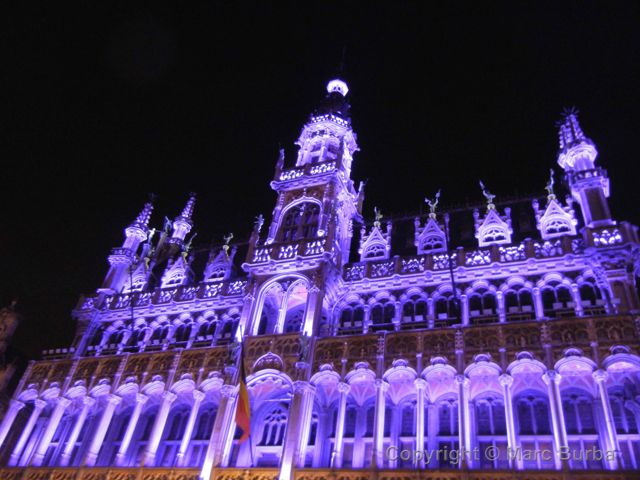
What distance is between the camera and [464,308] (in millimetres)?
30484

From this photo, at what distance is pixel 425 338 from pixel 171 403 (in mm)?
14165

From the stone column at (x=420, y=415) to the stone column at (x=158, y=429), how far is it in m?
13.4

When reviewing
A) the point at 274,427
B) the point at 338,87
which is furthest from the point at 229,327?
the point at 338,87

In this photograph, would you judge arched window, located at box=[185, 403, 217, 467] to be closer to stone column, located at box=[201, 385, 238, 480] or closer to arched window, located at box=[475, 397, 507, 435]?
stone column, located at box=[201, 385, 238, 480]

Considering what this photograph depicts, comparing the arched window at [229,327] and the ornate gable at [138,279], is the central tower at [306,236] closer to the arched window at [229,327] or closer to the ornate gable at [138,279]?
the arched window at [229,327]

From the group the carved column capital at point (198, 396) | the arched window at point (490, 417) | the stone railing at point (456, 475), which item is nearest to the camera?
the stone railing at point (456, 475)

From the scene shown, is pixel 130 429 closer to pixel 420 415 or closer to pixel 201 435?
pixel 201 435

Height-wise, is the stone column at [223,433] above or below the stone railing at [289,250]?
below

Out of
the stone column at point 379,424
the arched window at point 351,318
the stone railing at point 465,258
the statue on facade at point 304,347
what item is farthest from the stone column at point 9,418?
the stone column at point 379,424

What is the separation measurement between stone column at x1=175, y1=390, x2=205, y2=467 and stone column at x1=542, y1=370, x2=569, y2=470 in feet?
55.5

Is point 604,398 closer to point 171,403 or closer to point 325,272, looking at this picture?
point 325,272

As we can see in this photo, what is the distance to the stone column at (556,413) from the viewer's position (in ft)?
73.7

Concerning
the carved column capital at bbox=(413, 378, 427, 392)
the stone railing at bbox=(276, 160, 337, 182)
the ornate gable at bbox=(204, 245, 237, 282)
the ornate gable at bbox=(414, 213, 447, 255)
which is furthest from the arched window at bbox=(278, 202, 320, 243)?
the carved column capital at bbox=(413, 378, 427, 392)

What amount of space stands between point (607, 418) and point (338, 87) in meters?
34.3
